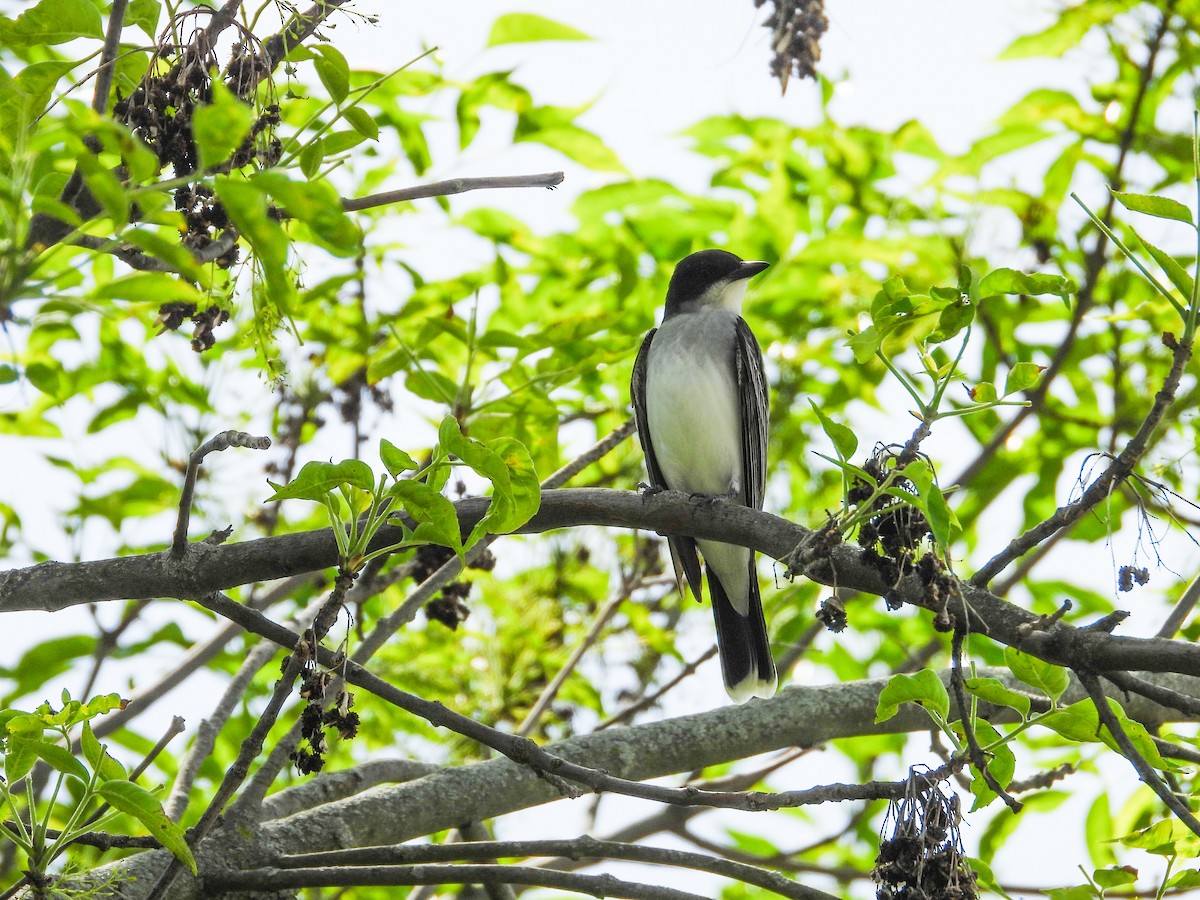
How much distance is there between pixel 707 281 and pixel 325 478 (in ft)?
13.2

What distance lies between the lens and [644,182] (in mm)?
4746

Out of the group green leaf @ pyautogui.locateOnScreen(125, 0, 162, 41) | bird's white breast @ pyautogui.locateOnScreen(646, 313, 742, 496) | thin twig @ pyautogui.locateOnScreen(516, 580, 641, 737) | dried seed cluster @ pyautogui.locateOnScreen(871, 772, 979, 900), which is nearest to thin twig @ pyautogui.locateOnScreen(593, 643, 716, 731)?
thin twig @ pyautogui.locateOnScreen(516, 580, 641, 737)

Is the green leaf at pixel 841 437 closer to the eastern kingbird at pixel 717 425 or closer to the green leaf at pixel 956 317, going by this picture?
the green leaf at pixel 956 317

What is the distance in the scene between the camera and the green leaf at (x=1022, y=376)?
93.7 inches

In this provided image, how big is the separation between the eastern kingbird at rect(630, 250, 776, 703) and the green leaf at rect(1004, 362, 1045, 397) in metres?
2.83

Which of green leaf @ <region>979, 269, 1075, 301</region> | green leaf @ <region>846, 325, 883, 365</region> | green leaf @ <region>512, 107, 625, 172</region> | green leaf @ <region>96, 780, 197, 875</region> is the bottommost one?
green leaf @ <region>96, 780, 197, 875</region>

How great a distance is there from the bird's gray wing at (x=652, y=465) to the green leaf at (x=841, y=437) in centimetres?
260

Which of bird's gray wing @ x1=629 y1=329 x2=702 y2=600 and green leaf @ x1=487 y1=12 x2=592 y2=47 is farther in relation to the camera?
bird's gray wing @ x1=629 y1=329 x2=702 y2=600

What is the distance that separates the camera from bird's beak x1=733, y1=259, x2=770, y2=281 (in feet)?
17.1

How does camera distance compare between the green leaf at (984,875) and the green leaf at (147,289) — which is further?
the green leaf at (984,875)

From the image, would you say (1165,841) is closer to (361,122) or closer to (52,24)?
(361,122)

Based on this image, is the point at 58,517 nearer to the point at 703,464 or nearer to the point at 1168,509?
the point at 703,464

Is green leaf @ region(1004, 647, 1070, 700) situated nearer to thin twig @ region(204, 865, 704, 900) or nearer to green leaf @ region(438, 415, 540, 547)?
thin twig @ region(204, 865, 704, 900)

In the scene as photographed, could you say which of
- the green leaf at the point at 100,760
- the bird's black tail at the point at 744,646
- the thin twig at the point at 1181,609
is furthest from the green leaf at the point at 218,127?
the bird's black tail at the point at 744,646
